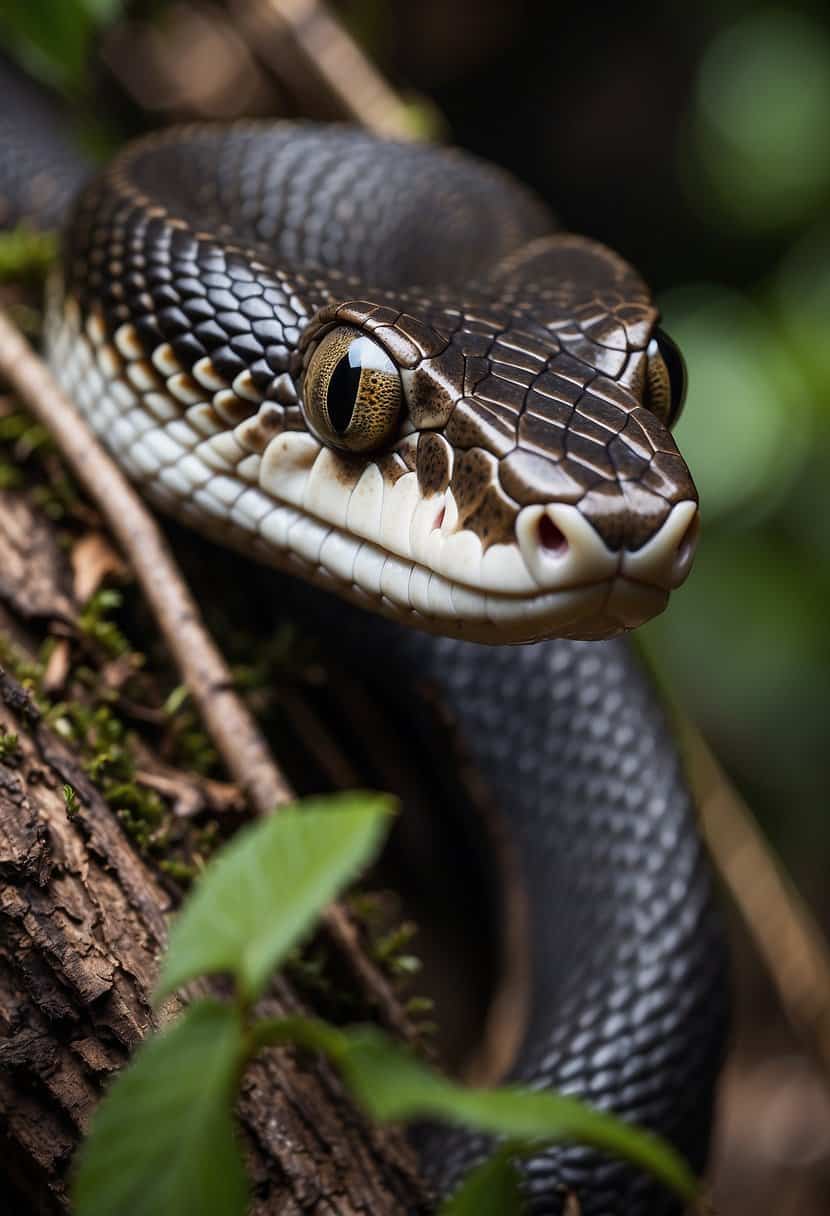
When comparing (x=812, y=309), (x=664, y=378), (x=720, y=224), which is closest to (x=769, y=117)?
(x=720, y=224)

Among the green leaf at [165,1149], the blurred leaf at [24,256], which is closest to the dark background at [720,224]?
the blurred leaf at [24,256]

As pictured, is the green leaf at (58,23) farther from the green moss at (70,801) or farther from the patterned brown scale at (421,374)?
the green moss at (70,801)

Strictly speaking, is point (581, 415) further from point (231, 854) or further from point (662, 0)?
point (662, 0)

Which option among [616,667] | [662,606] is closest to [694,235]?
[616,667]

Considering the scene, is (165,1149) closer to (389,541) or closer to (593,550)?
(593,550)

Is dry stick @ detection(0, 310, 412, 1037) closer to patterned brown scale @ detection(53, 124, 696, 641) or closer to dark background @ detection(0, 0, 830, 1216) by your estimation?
patterned brown scale @ detection(53, 124, 696, 641)

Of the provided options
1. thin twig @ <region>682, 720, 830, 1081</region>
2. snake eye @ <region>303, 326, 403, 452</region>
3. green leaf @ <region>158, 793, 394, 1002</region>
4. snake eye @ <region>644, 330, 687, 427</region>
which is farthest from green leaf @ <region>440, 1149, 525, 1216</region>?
thin twig @ <region>682, 720, 830, 1081</region>
